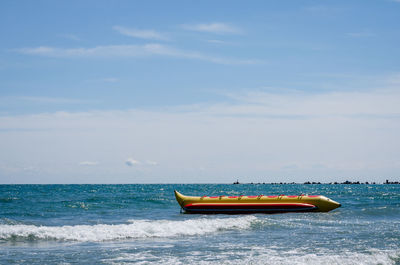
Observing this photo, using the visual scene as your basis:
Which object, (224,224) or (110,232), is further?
(224,224)

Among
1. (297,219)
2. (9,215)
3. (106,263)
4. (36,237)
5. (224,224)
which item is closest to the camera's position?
(106,263)

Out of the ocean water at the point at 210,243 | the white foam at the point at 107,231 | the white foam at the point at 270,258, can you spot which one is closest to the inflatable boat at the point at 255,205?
the ocean water at the point at 210,243

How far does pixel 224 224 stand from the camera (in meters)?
22.8

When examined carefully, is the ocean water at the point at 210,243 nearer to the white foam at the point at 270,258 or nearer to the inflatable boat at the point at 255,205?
the white foam at the point at 270,258

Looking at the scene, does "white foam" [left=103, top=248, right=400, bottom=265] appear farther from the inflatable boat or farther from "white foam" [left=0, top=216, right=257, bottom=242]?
the inflatable boat

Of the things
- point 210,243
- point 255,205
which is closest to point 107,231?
point 210,243

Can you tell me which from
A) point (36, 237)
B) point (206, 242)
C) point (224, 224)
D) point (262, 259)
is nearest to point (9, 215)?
point (36, 237)

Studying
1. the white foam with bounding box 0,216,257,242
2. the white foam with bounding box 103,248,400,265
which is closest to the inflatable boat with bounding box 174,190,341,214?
the white foam with bounding box 0,216,257,242

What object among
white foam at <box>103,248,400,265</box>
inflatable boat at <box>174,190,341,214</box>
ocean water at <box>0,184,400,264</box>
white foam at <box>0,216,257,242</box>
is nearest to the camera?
white foam at <box>103,248,400,265</box>

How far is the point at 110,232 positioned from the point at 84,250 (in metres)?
4.14

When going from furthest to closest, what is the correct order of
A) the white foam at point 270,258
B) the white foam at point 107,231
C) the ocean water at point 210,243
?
1. the white foam at point 107,231
2. the ocean water at point 210,243
3. the white foam at point 270,258

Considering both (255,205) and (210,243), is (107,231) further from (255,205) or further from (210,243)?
(255,205)

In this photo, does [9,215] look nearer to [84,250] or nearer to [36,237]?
[36,237]

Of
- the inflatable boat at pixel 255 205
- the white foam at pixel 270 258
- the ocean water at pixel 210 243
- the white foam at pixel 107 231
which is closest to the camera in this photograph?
the white foam at pixel 270 258
